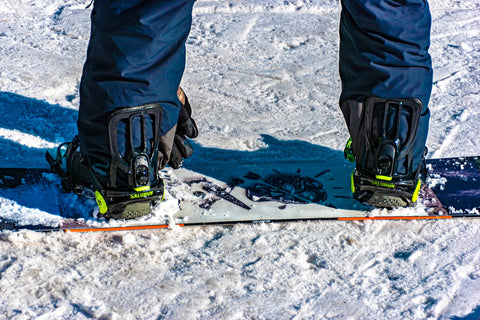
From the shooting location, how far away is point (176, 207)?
198 centimetres

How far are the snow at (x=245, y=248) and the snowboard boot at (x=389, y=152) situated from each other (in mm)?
97

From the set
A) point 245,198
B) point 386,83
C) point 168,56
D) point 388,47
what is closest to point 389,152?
point 386,83

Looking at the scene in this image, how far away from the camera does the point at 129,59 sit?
1.62 m

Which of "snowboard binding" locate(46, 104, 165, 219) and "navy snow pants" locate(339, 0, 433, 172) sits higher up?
"navy snow pants" locate(339, 0, 433, 172)

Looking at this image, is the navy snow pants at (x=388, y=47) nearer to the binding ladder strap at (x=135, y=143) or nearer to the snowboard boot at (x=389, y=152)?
the snowboard boot at (x=389, y=152)

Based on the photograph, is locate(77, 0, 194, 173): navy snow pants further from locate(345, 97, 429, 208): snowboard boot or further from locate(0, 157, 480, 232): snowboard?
locate(345, 97, 429, 208): snowboard boot

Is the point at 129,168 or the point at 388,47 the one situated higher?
the point at 388,47

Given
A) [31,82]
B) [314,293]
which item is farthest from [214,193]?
[31,82]

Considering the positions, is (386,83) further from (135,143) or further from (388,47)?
(135,143)

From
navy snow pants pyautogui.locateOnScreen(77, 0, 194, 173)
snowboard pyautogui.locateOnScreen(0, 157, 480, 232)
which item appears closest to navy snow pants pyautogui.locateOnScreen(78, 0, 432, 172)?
navy snow pants pyautogui.locateOnScreen(77, 0, 194, 173)

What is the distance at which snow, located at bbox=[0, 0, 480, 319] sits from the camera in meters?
1.57

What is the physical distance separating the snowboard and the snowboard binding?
55 millimetres

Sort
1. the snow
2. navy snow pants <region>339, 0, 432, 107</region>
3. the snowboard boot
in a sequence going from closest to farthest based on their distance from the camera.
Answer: the snow < navy snow pants <region>339, 0, 432, 107</region> < the snowboard boot

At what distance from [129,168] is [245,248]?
0.41 meters
